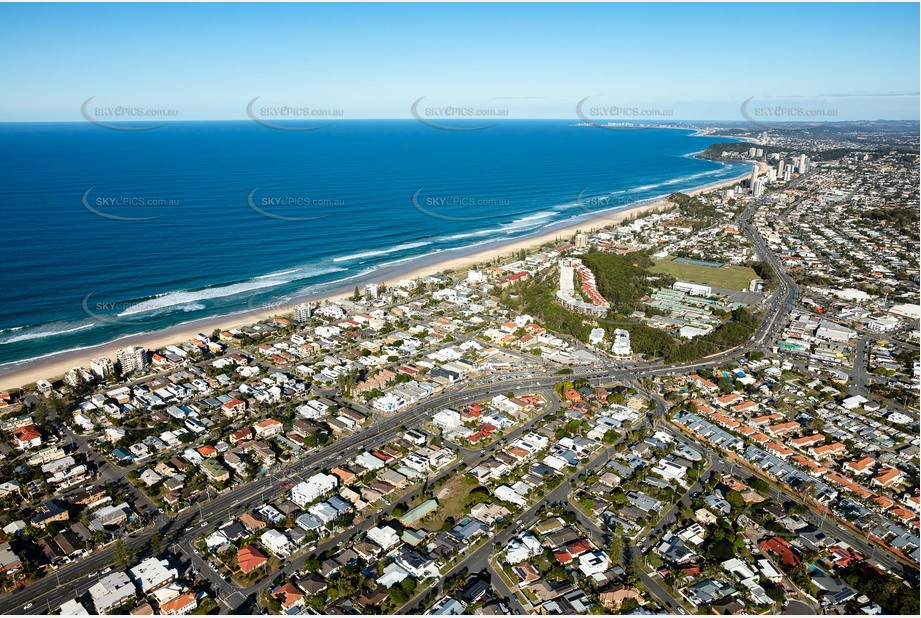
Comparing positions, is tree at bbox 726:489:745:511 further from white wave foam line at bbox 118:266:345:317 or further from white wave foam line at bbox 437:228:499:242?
white wave foam line at bbox 437:228:499:242

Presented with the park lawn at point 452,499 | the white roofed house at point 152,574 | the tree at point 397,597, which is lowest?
the park lawn at point 452,499

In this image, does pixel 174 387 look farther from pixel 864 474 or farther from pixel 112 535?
pixel 864 474

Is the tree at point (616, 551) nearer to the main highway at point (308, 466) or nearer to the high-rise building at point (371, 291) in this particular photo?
the main highway at point (308, 466)

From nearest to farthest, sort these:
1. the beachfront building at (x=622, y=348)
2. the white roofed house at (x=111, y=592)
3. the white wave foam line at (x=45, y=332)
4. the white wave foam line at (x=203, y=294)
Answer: the white roofed house at (x=111, y=592) → the beachfront building at (x=622, y=348) → the white wave foam line at (x=45, y=332) → the white wave foam line at (x=203, y=294)

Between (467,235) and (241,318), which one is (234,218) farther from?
(241,318)

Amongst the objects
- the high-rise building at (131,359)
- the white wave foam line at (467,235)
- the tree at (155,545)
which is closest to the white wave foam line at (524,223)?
the white wave foam line at (467,235)

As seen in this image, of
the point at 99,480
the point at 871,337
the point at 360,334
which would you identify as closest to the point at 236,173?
the point at 360,334
